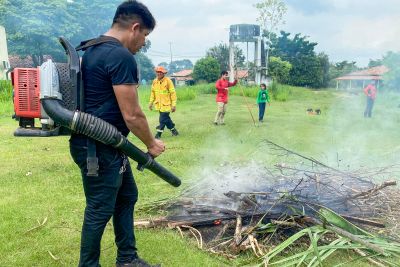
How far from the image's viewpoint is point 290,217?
3633mm

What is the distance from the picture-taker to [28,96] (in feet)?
8.70

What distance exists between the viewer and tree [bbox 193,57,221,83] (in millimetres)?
41875

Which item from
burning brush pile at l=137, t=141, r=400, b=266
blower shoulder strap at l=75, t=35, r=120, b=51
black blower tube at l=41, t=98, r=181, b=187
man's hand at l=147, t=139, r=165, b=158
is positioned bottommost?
burning brush pile at l=137, t=141, r=400, b=266

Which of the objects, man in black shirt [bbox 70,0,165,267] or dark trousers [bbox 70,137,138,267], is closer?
man in black shirt [bbox 70,0,165,267]

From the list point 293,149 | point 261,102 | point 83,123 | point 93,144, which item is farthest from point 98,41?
point 261,102

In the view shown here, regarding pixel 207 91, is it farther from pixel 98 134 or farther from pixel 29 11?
pixel 98 134

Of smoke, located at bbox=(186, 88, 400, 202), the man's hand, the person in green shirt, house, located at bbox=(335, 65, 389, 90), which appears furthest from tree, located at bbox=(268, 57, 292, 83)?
the man's hand

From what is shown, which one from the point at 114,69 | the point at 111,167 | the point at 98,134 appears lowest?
the point at 111,167

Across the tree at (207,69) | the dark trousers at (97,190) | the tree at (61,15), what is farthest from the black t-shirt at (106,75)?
the tree at (207,69)

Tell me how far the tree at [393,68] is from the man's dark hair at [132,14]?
835 centimetres

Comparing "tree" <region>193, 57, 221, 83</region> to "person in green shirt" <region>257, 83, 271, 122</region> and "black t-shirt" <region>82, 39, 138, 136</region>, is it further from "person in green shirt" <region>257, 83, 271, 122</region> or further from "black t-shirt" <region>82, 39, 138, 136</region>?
"black t-shirt" <region>82, 39, 138, 136</region>

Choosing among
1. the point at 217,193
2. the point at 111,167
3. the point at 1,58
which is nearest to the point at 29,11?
the point at 217,193

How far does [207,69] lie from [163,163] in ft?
118

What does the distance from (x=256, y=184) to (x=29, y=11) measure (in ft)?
36.2
